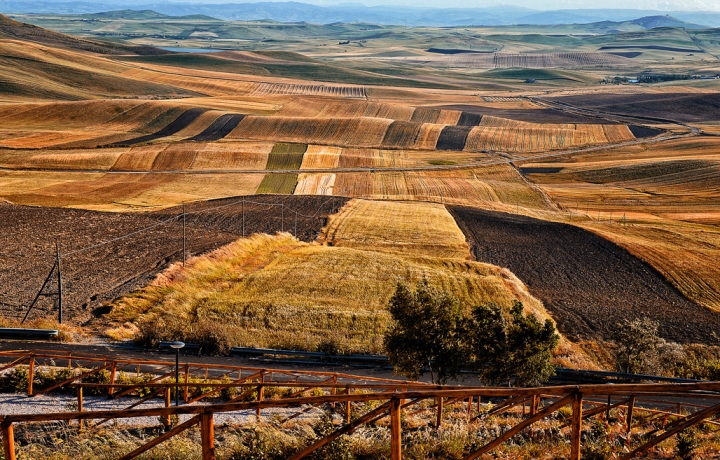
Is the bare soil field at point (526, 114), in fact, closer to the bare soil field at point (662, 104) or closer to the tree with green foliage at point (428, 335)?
the bare soil field at point (662, 104)

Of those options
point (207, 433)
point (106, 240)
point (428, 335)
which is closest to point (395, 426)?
point (207, 433)

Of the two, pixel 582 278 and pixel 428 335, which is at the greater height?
pixel 428 335

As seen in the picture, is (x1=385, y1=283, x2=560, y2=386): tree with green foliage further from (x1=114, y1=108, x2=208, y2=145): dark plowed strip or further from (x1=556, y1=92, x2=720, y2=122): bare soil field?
(x1=556, y1=92, x2=720, y2=122): bare soil field

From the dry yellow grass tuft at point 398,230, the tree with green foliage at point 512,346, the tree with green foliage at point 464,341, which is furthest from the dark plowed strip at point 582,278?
the tree with green foliage at point 464,341

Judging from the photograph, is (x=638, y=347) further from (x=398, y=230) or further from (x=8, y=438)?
(x=398, y=230)

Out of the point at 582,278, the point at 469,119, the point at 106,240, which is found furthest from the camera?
the point at 469,119

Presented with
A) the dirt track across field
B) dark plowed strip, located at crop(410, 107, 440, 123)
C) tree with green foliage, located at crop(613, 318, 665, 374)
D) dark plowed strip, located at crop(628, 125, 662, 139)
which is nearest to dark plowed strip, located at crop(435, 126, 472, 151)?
dark plowed strip, located at crop(410, 107, 440, 123)
